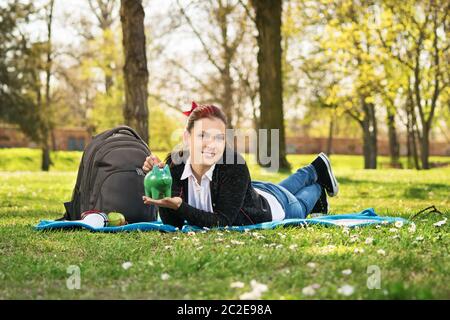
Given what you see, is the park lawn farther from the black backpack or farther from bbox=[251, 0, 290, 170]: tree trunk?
bbox=[251, 0, 290, 170]: tree trunk

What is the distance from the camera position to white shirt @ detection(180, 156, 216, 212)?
6.31 m

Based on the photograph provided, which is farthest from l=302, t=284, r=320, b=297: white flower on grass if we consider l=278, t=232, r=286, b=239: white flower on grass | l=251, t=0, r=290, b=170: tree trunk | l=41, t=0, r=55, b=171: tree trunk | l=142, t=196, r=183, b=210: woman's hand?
l=41, t=0, r=55, b=171: tree trunk

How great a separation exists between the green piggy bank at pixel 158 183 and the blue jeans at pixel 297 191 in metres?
1.73

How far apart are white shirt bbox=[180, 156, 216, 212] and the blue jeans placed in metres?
1.06

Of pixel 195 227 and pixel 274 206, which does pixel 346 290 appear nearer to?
pixel 195 227

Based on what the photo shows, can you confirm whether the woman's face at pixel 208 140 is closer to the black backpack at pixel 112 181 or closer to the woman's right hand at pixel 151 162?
the woman's right hand at pixel 151 162

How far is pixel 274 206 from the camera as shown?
23.3 feet

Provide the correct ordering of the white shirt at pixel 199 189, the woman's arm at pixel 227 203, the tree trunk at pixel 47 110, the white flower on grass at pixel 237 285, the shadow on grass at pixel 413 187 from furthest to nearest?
the tree trunk at pixel 47 110, the shadow on grass at pixel 413 187, the white shirt at pixel 199 189, the woman's arm at pixel 227 203, the white flower on grass at pixel 237 285

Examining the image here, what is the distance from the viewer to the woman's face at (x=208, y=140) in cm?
610

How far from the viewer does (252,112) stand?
35.8 metres

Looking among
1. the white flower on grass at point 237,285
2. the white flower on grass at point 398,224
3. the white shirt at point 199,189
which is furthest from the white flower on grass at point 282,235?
the white flower on grass at point 237,285

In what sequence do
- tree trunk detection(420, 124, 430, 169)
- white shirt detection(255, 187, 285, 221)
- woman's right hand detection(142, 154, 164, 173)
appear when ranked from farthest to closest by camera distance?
1. tree trunk detection(420, 124, 430, 169)
2. white shirt detection(255, 187, 285, 221)
3. woman's right hand detection(142, 154, 164, 173)
